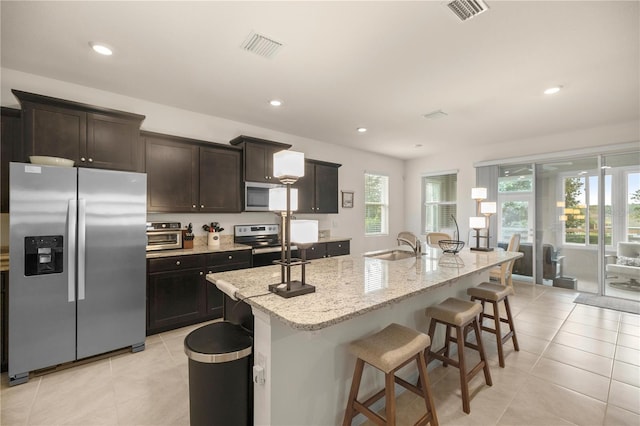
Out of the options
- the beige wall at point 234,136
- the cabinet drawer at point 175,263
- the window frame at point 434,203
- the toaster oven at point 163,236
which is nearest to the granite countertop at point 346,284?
the cabinet drawer at point 175,263

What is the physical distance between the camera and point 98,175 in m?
2.46

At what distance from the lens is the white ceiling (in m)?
1.91

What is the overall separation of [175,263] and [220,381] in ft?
6.43

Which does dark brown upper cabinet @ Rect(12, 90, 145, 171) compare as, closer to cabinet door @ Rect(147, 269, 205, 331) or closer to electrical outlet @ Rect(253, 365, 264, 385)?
cabinet door @ Rect(147, 269, 205, 331)

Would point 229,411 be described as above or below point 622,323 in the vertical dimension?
above

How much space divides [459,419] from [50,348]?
3.18m

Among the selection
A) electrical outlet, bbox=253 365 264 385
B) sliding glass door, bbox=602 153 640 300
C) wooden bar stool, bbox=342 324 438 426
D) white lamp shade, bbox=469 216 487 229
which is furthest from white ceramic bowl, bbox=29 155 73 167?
sliding glass door, bbox=602 153 640 300

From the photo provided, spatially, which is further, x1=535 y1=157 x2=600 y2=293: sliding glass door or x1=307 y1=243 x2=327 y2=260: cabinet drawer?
x1=535 y1=157 x2=600 y2=293: sliding glass door

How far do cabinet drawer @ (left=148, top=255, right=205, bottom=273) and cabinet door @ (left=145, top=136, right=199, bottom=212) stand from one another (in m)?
0.62

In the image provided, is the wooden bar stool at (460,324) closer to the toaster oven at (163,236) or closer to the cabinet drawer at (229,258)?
the cabinet drawer at (229,258)

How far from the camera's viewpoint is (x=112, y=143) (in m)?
2.84

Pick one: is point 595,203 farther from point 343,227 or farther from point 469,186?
point 343,227

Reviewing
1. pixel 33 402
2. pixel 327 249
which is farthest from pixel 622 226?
pixel 33 402

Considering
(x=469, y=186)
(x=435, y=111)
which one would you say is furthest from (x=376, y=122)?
(x=469, y=186)
